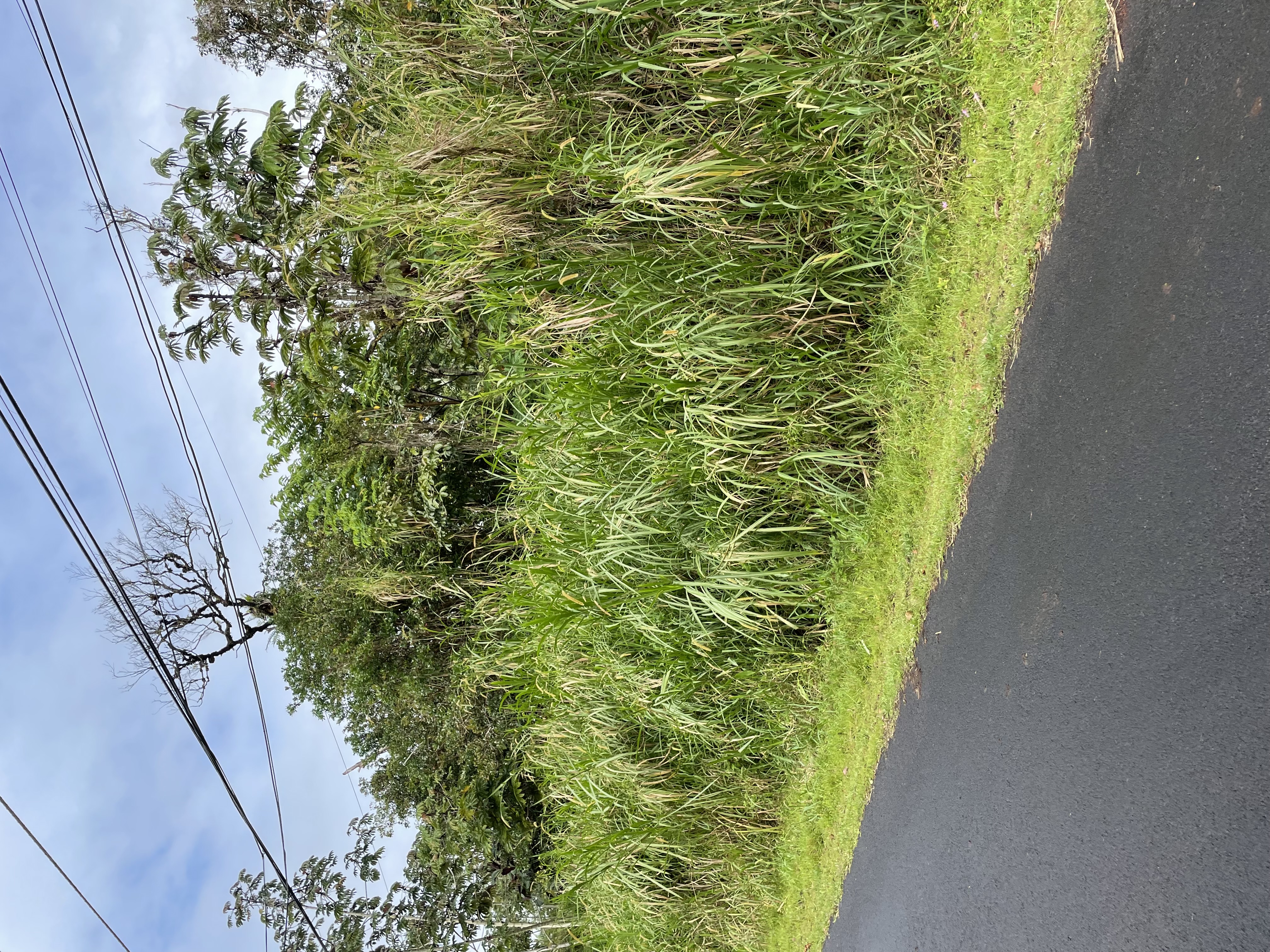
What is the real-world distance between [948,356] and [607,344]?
1757 mm

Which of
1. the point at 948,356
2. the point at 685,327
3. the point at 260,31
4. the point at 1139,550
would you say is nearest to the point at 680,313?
the point at 685,327

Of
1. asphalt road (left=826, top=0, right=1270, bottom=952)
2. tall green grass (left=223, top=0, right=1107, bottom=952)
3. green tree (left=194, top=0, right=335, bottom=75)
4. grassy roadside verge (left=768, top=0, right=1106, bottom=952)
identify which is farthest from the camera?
green tree (left=194, top=0, right=335, bottom=75)

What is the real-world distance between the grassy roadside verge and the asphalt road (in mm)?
145

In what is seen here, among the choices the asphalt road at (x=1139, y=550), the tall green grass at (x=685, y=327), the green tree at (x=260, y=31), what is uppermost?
the green tree at (x=260, y=31)

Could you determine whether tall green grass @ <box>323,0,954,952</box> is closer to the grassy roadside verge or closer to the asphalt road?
the grassy roadside verge

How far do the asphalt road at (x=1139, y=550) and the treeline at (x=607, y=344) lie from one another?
0.92 meters

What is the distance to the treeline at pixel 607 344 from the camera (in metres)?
3.98

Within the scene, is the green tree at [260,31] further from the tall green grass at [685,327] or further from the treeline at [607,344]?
the tall green grass at [685,327]

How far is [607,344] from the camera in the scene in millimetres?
4484

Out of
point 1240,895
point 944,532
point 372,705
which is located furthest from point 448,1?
point 372,705

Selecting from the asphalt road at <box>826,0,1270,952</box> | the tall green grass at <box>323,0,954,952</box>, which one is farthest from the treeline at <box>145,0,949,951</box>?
the asphalt road at <box>826,0,1270,952</box>

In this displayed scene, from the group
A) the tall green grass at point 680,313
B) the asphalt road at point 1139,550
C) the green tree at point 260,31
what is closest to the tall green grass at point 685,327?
the tall green grass at point 680,313

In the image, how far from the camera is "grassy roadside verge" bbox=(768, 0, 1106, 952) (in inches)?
125

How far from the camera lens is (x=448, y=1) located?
5.00 meters
